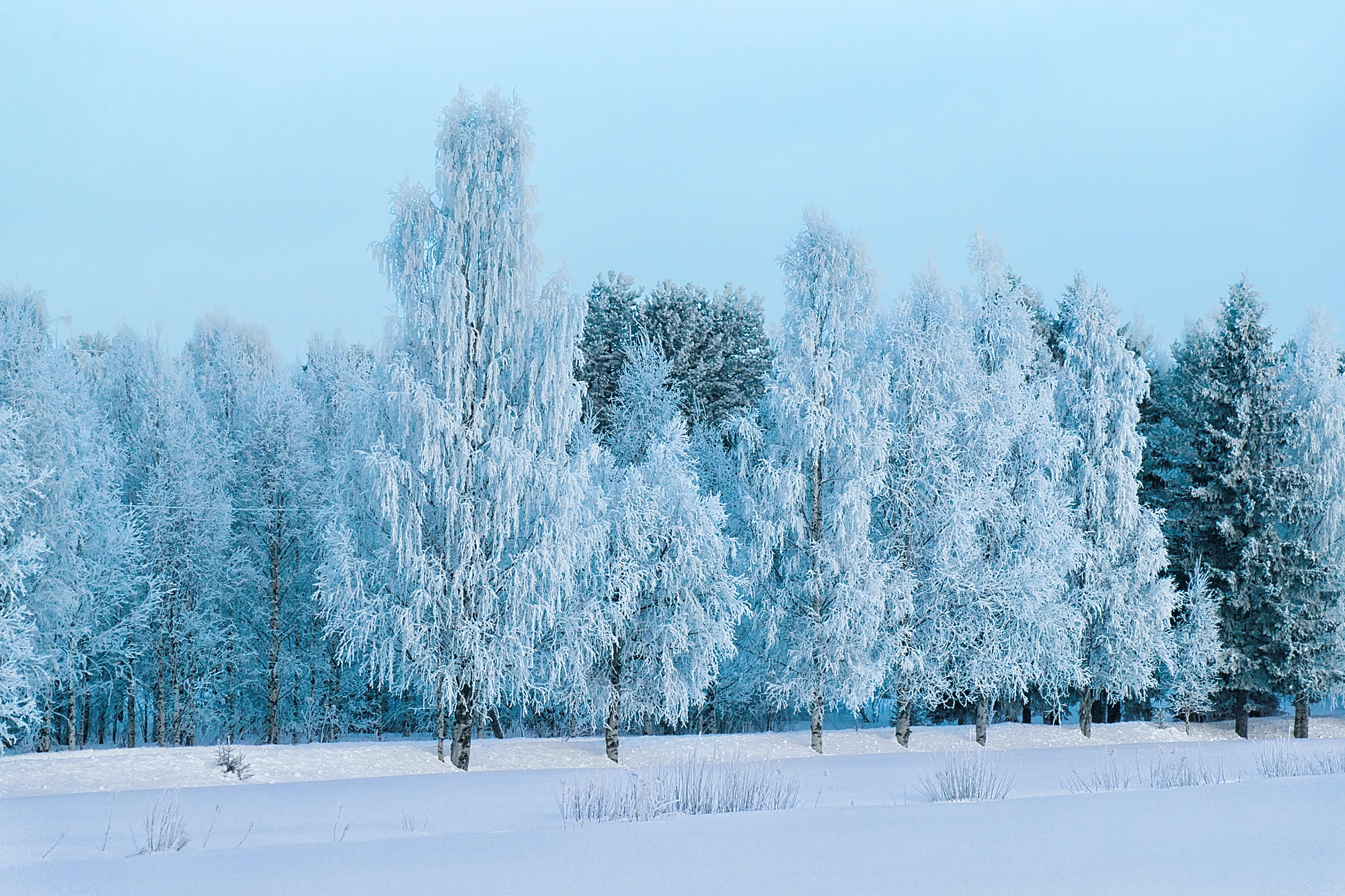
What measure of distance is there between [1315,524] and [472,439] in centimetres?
2698

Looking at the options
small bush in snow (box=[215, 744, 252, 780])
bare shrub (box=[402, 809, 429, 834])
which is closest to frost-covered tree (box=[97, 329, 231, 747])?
small bush in snow (box=[215, 744, 252, 780])

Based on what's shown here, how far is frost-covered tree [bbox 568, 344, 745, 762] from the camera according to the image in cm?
2378

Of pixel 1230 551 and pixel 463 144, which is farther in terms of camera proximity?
pixel 1230 551

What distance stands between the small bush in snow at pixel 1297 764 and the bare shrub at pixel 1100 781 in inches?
72.9

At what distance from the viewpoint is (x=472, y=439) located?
2262 centimetres

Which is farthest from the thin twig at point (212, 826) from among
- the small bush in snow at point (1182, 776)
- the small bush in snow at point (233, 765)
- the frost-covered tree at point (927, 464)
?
the frost-covered tree at point (927, 464)

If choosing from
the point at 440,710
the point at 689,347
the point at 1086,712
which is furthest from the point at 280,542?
the point at 1086,712

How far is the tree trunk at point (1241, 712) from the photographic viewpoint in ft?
108

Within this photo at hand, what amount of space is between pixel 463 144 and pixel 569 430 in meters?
6.48

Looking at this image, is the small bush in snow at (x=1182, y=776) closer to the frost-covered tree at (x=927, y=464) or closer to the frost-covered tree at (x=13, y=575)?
the frost-covered tree at (x=927, y=464)

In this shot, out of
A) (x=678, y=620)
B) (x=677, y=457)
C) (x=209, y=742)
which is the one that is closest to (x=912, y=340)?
(x=677, y=457)

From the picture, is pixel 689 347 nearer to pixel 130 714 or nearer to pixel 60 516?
pixel 60 516

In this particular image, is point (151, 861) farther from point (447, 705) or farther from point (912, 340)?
point (912, 340)

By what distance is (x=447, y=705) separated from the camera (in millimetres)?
22062
